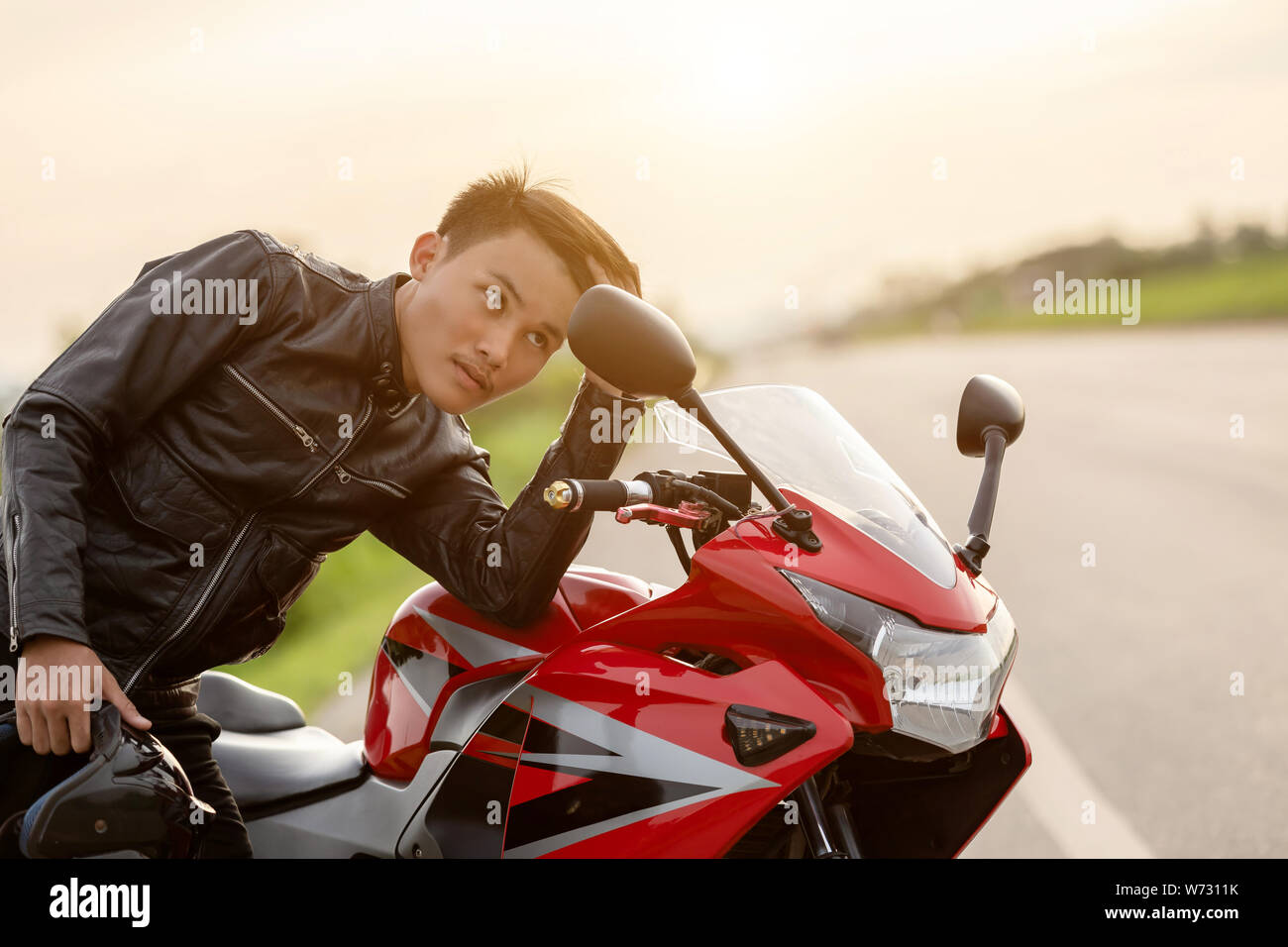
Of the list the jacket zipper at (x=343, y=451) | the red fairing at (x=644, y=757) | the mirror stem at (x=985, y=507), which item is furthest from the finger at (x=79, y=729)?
the mirror stem at (x=985, y=507)

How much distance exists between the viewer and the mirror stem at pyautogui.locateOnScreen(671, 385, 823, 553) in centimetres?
190

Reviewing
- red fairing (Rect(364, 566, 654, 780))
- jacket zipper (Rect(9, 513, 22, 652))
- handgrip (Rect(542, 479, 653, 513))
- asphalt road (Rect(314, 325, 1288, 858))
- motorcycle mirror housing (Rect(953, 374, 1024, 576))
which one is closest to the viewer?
handgrip (Rect(542, 479, 653, 513))

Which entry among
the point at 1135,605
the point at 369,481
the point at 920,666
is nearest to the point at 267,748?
the point at 369,481

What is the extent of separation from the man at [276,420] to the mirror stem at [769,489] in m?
0.50

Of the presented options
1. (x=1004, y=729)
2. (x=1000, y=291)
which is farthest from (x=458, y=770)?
(x=1000, y=291)

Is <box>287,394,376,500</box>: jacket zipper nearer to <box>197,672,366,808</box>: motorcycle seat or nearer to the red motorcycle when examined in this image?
the red motorcycle

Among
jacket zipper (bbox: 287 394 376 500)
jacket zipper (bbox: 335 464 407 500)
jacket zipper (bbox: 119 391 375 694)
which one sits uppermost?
jacket zipper (bbox: 287 394 376 500)

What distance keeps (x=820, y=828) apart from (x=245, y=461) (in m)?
1.32

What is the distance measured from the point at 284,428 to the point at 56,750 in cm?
74

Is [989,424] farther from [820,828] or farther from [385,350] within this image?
[385,350]

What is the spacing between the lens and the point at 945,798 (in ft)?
6.86

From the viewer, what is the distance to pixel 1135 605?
6.70 meters

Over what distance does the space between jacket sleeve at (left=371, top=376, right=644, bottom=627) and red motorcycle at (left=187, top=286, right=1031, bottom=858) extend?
0.08m

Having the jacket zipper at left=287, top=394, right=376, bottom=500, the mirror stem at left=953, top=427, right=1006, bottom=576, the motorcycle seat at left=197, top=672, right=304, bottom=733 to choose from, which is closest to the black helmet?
the jacket zipper at left=287, top=394, right=376, bottom=500
